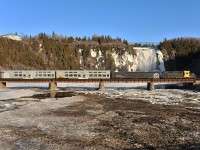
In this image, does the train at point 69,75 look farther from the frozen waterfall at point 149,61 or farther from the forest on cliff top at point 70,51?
the frozen waterfall at point 149,61

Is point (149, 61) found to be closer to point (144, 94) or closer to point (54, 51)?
point (54, 51)

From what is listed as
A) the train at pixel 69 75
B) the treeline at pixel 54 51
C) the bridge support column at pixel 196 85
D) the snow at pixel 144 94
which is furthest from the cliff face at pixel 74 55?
the bridge support column at pixel 196 85

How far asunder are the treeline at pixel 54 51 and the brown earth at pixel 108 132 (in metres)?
117

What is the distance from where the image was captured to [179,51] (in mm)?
176625

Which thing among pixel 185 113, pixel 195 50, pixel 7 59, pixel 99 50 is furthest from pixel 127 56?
pixel 185 113

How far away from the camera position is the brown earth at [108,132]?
2211cm

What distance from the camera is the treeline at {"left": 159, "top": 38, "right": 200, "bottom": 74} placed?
554 feet

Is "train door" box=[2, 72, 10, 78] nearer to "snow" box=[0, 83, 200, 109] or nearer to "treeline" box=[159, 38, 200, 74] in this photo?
"snow" box=[0, 83, 200, 109]

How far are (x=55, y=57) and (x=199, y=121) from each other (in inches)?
5317

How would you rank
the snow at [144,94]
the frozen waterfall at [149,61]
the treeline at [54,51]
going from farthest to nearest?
1. the frozen waterfall at [149,61]
2. the treeline at [54,51]
3. the snow at [144,94]

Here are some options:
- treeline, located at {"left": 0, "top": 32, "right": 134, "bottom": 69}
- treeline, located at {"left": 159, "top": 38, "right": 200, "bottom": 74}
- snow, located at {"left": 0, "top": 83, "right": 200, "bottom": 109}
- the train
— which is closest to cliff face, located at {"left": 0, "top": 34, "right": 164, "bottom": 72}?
treeline, located at {"left": 0, "top": 32, "right": 134, "bottom": 69}

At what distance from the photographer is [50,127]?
28.0 metres

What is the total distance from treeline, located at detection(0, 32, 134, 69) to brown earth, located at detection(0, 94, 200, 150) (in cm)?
11660

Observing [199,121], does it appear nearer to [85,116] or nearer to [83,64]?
[85,116]
